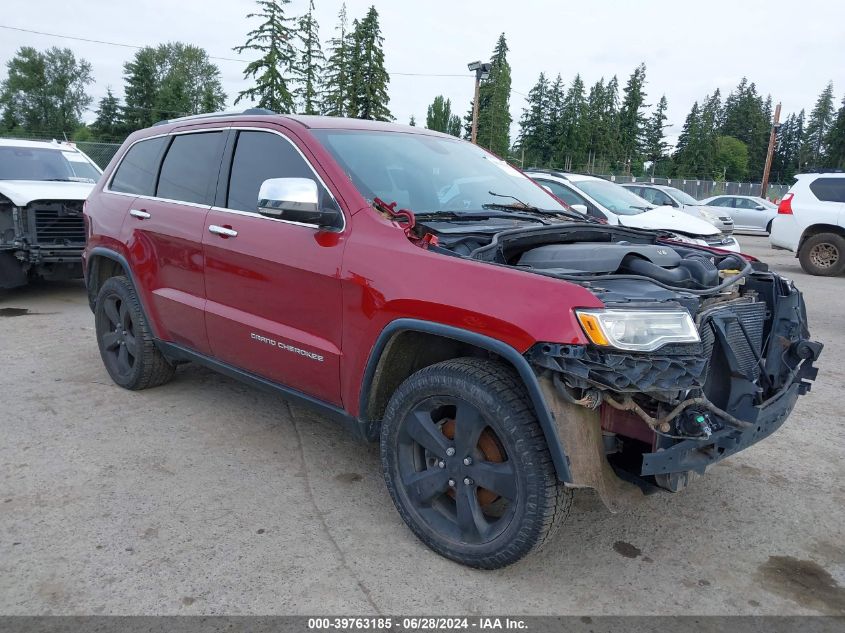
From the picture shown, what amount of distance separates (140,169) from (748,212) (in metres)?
23.5

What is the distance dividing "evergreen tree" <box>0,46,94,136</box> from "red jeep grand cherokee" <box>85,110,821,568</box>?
289 ft

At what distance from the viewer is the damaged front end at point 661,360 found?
2.37 metres

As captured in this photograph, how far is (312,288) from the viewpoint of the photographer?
3248mm

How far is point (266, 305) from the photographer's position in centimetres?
352

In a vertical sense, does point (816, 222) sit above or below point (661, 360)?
above

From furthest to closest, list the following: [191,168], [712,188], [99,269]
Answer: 1. [712,188]
2. [99,269]
3. [191,168]

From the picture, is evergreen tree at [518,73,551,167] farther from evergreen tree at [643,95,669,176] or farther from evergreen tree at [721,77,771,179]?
evergreen tree at [721,77,771,179]

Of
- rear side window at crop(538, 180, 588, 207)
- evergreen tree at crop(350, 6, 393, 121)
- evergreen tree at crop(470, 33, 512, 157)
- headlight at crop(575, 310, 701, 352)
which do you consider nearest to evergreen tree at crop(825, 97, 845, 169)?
evergreen tree at crop(470, 33, 512, 157)

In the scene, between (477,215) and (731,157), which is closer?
(477,215)

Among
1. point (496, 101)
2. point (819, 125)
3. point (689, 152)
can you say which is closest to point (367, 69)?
point (496, 101)

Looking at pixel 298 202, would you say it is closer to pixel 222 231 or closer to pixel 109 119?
pixel 222 231

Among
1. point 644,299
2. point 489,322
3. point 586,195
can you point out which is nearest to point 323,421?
point 489,322

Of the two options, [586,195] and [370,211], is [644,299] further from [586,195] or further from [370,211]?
[586,195]

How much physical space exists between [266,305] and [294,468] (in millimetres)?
930
